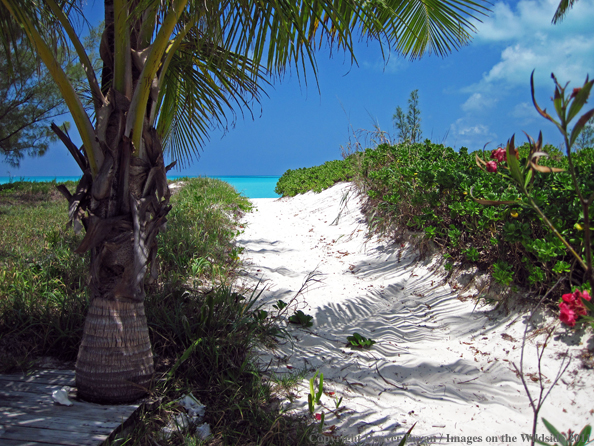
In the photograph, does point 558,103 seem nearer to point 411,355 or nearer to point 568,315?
point 568,315

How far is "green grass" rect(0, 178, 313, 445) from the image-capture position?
217 centimetres

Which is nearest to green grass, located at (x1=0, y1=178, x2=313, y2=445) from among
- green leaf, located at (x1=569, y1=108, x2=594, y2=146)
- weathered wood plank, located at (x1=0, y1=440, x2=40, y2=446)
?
weathered wood plank, located at (x1=0, y1=440, x2=40, y2=446)

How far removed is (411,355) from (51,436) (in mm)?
2367

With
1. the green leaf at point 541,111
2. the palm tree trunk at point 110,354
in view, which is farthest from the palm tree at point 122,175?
the green leaf at point 541,111

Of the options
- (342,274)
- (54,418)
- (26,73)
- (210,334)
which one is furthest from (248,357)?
(26,73)

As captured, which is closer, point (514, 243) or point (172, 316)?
point (172, 316)

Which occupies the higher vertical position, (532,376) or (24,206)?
(24,206)

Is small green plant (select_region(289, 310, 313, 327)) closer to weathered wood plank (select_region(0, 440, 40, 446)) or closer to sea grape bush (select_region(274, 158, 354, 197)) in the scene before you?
weathered wood plank (select_region(0, 440, 40, 446))

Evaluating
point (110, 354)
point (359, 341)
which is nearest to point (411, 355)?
point (359, 341)

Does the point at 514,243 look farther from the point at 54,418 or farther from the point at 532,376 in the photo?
the point at 54,418

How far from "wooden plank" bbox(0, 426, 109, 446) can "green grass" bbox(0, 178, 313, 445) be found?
0.55 ft

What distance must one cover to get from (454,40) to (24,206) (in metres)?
9.17

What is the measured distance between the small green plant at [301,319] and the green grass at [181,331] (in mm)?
265

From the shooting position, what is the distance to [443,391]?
2588 mm
